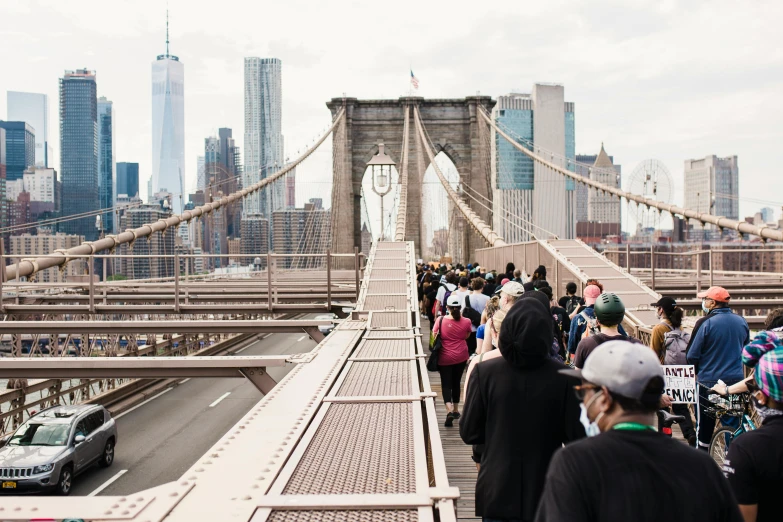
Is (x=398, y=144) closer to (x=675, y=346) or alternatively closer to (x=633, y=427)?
(x=675, y=346)

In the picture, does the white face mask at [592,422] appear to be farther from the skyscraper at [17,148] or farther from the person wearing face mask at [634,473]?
the skyscraper at [17,148]

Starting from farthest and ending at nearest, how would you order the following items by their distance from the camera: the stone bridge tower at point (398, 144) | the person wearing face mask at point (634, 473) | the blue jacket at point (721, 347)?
the stone bridge tower at point (398, 144), the blue jacket at point (721, 347), the person wearing face mask at point (634, 473)

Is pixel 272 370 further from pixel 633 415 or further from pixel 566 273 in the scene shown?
pixel 633 415

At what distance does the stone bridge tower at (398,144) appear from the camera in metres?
37.8

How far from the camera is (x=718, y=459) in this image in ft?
15.8

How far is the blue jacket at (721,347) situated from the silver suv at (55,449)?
482 inches

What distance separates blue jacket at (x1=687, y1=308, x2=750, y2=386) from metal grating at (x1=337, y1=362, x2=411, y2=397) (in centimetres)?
219

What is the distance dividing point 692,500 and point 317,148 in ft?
129

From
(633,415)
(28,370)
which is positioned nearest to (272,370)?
(28,370)

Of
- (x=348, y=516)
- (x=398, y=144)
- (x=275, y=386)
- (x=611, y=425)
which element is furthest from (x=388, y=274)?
(x=398, y=144)

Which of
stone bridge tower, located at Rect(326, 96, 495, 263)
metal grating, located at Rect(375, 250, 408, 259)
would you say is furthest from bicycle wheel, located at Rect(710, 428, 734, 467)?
stone bridge tower, located at Rect(326, 96, 495, 263)

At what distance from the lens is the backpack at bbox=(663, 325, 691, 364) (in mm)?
5688

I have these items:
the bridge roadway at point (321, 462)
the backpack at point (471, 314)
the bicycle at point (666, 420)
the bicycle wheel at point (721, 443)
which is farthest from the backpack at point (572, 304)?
the bicycle wheel at point (721, 443)

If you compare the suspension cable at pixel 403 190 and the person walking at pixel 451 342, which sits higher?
the suspension cable at pixel 403 190
